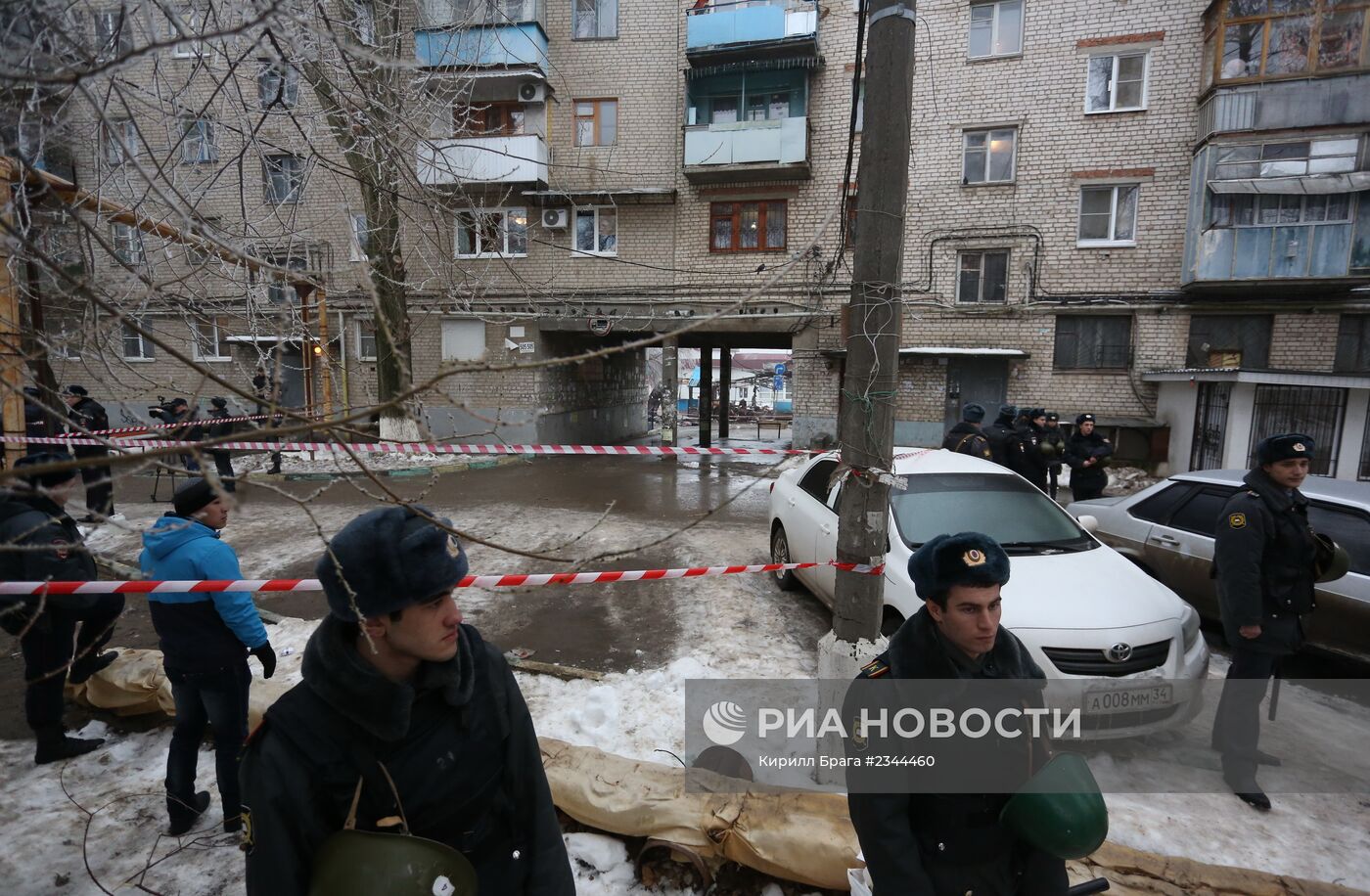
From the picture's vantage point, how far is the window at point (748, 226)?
17.7 meters

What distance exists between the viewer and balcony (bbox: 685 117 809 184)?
1628cm

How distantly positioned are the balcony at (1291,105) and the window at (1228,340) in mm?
3933

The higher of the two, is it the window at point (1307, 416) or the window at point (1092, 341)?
the window at point (1092, 341)

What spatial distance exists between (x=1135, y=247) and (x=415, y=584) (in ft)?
60.9

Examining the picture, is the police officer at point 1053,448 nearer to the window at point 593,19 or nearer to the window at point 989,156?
the window at point 989,156

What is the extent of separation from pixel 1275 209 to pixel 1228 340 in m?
2.84

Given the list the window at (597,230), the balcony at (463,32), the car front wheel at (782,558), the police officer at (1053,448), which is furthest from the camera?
the window at (597,230)

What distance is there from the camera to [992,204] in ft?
53.0

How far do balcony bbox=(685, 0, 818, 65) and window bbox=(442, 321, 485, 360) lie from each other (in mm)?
9271

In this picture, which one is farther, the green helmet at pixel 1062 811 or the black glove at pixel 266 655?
the black glove at pixel 266 655

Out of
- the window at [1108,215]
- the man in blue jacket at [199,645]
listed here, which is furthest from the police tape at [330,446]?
the window at [1108,215]

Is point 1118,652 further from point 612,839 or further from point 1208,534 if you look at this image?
point 612,839

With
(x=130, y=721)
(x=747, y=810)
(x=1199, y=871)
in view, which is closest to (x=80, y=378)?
(x=130, y=721)

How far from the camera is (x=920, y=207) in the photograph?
16.6m
